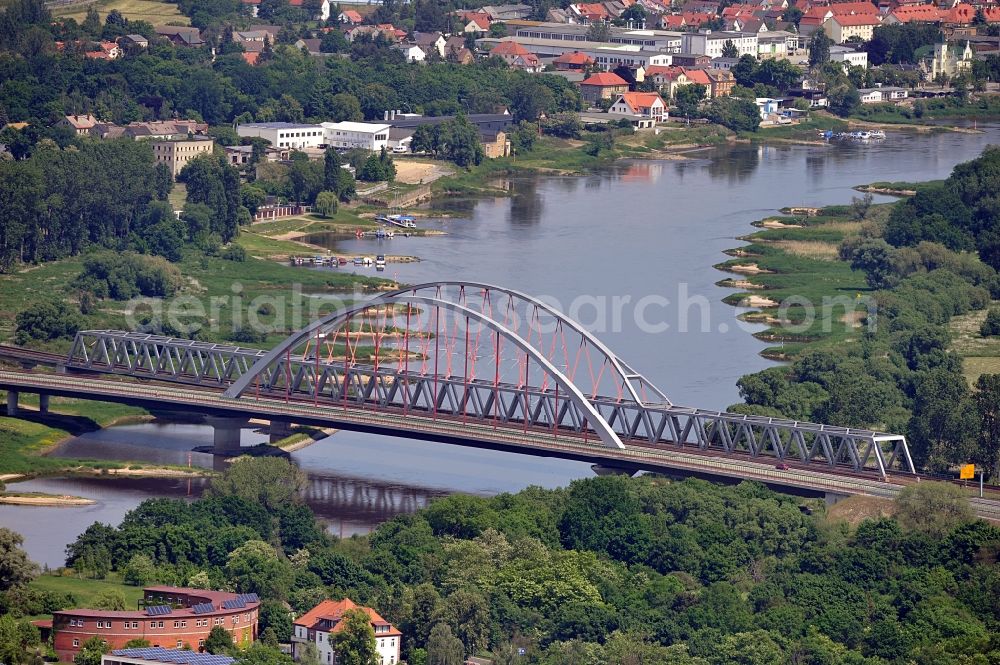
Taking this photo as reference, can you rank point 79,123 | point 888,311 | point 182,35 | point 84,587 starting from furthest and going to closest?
point 182,35 < point 79,123 < point 888,311 < point 84,587

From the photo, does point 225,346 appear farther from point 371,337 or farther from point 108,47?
point 108,47

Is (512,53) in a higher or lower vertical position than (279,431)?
higher

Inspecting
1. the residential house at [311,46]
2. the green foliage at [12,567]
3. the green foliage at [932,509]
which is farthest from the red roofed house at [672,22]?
the green foliage at [12,567]

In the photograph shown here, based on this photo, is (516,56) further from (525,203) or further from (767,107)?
(525,203)

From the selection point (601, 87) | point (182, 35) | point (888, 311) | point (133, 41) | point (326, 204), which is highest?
point (133, 41)

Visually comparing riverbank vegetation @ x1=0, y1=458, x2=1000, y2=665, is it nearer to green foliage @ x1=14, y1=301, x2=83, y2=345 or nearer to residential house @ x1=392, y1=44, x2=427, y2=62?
green foliage @ x1=14, y1=301, x2=83, y2=345

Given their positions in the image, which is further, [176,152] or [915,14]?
[915,14]

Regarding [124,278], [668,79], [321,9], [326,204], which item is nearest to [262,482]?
[124,278]
